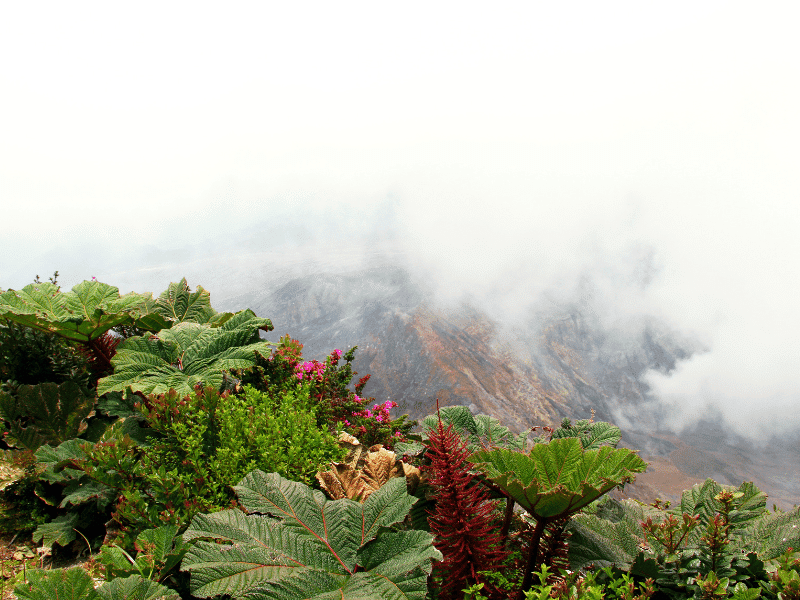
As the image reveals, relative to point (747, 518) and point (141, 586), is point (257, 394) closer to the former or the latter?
point (141, 586)

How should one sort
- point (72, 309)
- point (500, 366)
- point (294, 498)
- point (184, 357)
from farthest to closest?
point (500, 366)
point (72, 309)
point (184, 357)
point (294, 498)

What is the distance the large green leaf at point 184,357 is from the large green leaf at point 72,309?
1.68ft

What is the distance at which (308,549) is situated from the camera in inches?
69.5

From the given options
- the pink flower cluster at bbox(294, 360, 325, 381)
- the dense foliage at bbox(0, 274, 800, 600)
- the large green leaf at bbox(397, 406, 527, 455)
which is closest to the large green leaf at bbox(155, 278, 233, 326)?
the dense foliage at bbox(0, 274, 800, 600)

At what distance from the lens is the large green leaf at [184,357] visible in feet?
11.4

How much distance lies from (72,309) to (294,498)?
12.2 feet

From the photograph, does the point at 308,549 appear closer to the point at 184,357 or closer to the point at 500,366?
the point at 184,357

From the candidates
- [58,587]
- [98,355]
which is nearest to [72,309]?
[98,355]

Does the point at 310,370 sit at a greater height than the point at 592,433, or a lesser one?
greater

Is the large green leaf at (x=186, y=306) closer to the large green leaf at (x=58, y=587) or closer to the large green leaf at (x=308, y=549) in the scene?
the large green leaf at (x=308, y=549)

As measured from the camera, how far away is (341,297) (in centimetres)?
15050

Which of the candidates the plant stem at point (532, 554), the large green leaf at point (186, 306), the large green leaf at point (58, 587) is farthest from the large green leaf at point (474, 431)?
the large green leaf at point (186, 306)

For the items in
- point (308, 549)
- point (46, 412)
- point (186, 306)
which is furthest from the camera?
point (186, 306)

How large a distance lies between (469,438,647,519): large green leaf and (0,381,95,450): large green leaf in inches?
135
